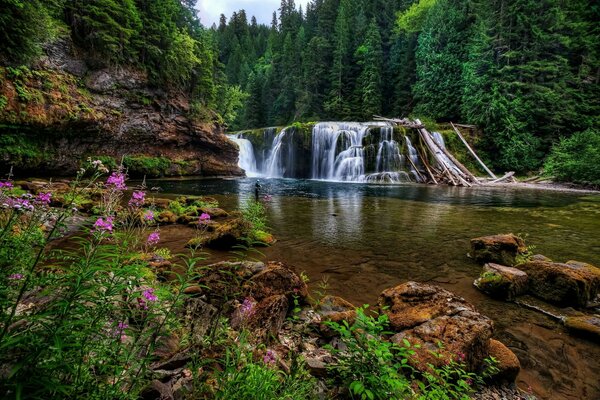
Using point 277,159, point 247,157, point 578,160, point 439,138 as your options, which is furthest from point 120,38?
point 578,160

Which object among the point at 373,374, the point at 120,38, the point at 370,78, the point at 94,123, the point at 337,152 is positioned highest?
the point at 370,78

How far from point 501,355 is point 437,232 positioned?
561 cm

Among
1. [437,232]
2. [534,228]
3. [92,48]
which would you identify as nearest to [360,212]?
[437,232]

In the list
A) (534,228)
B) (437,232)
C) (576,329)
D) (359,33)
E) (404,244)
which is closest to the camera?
(576,329)

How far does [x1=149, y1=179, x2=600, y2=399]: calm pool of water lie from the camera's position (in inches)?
122

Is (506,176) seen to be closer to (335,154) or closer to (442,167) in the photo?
(442,167)

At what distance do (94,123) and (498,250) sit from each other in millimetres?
21082

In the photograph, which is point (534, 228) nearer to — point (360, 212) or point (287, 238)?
point (360, 212)

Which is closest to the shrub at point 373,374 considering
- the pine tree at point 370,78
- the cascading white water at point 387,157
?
the cascading white water at point 387,157

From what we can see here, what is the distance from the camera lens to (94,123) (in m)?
17.4

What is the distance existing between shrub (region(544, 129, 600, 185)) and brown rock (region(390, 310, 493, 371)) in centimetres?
2463

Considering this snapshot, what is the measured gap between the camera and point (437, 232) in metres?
8.02

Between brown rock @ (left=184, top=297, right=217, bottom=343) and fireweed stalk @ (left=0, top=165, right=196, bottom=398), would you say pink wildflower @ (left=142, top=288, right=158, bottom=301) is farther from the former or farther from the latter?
brown rock @ (left=184, top=297, right=217, bottom=343)

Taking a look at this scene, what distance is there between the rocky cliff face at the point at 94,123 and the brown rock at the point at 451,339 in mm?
17129
